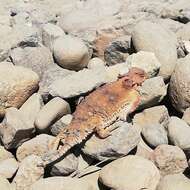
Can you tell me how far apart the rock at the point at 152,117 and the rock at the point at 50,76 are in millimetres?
1076

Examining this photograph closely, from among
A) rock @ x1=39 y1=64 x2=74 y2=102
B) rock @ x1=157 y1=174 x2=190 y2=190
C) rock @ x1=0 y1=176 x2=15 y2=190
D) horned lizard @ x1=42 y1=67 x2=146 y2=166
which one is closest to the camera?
rock @ x1=157 y1=174 x2=190 y2=190

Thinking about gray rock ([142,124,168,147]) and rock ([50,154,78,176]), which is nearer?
rock ([50,154,78,176])

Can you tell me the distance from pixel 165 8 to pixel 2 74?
3.12 m

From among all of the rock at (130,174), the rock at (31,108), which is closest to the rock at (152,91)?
the rock at (130,174)

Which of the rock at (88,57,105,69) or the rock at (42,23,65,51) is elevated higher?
the rock at (42,23,65,51)

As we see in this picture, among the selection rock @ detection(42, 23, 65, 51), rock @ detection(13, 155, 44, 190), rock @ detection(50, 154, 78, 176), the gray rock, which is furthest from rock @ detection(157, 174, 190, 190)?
rock @ detection(42, 23, 65, 51)

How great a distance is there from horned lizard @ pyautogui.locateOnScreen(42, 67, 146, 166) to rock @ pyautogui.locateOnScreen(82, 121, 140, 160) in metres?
0.09

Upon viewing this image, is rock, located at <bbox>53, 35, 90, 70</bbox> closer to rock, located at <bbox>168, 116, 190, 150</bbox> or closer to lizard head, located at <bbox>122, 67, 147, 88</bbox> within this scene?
lizard head, located at <bbox>122, 67, 147, 88</bbox>

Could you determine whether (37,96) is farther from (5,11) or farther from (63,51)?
(5,11)

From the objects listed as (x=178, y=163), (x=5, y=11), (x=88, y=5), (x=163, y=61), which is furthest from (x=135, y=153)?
(x=5, y=11)

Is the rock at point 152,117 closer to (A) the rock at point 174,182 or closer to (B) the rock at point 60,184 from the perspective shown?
(A) the rock at point 174,182

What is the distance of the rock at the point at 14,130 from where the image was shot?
5.87 meters

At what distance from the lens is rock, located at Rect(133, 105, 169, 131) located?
6.12 meters

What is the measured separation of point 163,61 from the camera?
21.3 ft
